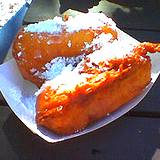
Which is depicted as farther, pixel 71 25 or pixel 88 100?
pixel 71 25

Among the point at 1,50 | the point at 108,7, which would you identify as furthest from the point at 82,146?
the point at 108,7

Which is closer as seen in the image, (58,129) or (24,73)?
(58,129)

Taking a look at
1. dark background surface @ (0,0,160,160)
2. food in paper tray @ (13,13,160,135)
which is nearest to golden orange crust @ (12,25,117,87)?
food in paper tray @ (13,13,160,135)

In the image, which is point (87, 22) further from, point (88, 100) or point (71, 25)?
point (88, 100)

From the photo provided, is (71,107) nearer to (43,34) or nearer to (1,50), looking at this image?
(43,34)

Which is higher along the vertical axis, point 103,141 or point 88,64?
point 88,64

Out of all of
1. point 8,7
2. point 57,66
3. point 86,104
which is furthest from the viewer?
point 8,7

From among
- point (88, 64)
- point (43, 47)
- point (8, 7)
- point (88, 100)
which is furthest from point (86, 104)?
point (8, 7)

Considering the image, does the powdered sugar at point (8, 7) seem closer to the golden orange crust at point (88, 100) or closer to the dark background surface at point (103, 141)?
the dark background surface at point (103, 141)
